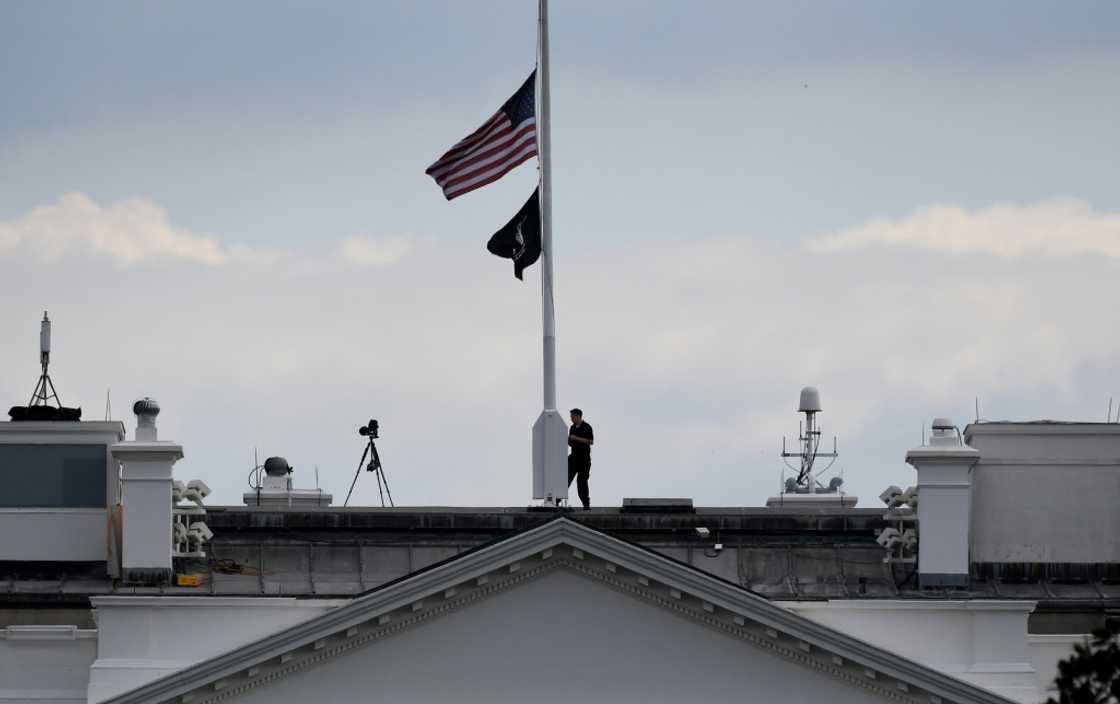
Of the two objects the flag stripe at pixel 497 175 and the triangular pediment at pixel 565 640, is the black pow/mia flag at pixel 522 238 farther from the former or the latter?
the triangular pediment at pixel 565 640

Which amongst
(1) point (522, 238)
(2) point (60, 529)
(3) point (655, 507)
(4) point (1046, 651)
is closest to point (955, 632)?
(4) point (1046, 651)

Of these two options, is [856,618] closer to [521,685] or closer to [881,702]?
[881,702]

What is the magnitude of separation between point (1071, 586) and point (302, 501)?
60.2 ft

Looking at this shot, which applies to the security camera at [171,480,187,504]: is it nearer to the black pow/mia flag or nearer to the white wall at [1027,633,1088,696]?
the black pow/mia flag

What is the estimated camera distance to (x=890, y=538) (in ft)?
235

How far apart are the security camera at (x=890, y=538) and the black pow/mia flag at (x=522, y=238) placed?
8.42 m

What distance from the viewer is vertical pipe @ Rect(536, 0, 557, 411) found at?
2810 inches

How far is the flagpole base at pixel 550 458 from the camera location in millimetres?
Result: 71188

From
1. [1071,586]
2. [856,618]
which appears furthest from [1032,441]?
[856,618]

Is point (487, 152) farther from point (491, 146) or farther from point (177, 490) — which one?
point (177, 490)

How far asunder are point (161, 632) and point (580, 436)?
32.5ft

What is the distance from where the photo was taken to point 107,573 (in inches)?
2857

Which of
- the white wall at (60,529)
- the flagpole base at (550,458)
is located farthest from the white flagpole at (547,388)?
the white wall at (60,529)

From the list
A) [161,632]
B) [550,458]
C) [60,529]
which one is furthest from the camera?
[60,529]
